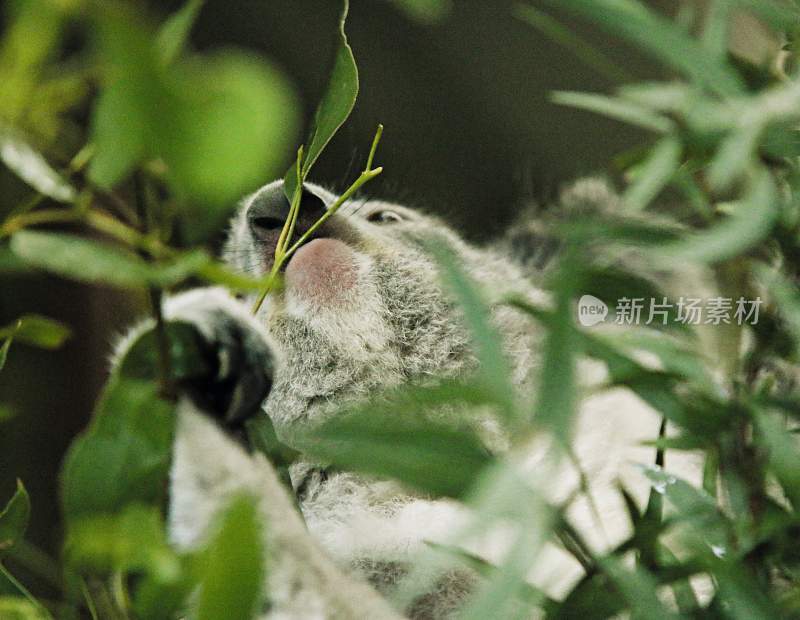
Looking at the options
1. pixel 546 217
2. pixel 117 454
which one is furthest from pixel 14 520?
pixel 546 217

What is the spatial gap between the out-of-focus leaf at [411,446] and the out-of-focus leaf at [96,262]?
0.12m

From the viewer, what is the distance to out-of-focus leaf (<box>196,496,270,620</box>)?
311mm

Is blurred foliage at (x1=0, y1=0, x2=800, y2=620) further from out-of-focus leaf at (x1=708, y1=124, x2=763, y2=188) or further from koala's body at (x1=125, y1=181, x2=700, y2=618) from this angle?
koala's body at (x1=125, y1=181, x2=700, y2=618)

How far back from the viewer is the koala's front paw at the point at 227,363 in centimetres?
62

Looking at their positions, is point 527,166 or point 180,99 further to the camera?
point 527,166

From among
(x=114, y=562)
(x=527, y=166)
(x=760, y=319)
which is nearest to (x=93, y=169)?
(x=114, y=562)

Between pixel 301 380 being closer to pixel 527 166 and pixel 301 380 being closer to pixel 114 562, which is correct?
pixel 114 562

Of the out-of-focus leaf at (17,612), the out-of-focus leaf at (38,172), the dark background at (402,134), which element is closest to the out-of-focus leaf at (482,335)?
the out-of-focus leaf at (38,172)

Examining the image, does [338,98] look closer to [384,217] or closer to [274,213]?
[274,213]

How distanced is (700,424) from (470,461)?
177mm

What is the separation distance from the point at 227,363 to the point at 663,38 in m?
0.42

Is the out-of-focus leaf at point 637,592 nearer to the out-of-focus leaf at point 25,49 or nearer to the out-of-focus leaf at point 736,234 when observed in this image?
the out-of-focus leaf at point 736,234

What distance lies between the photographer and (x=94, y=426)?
1.39 ft

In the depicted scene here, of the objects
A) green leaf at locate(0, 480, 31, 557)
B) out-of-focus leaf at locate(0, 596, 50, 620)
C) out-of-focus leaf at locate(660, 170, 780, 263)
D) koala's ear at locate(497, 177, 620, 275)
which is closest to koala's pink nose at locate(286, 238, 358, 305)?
green leaf at locate(0, 480, 31, 557)
